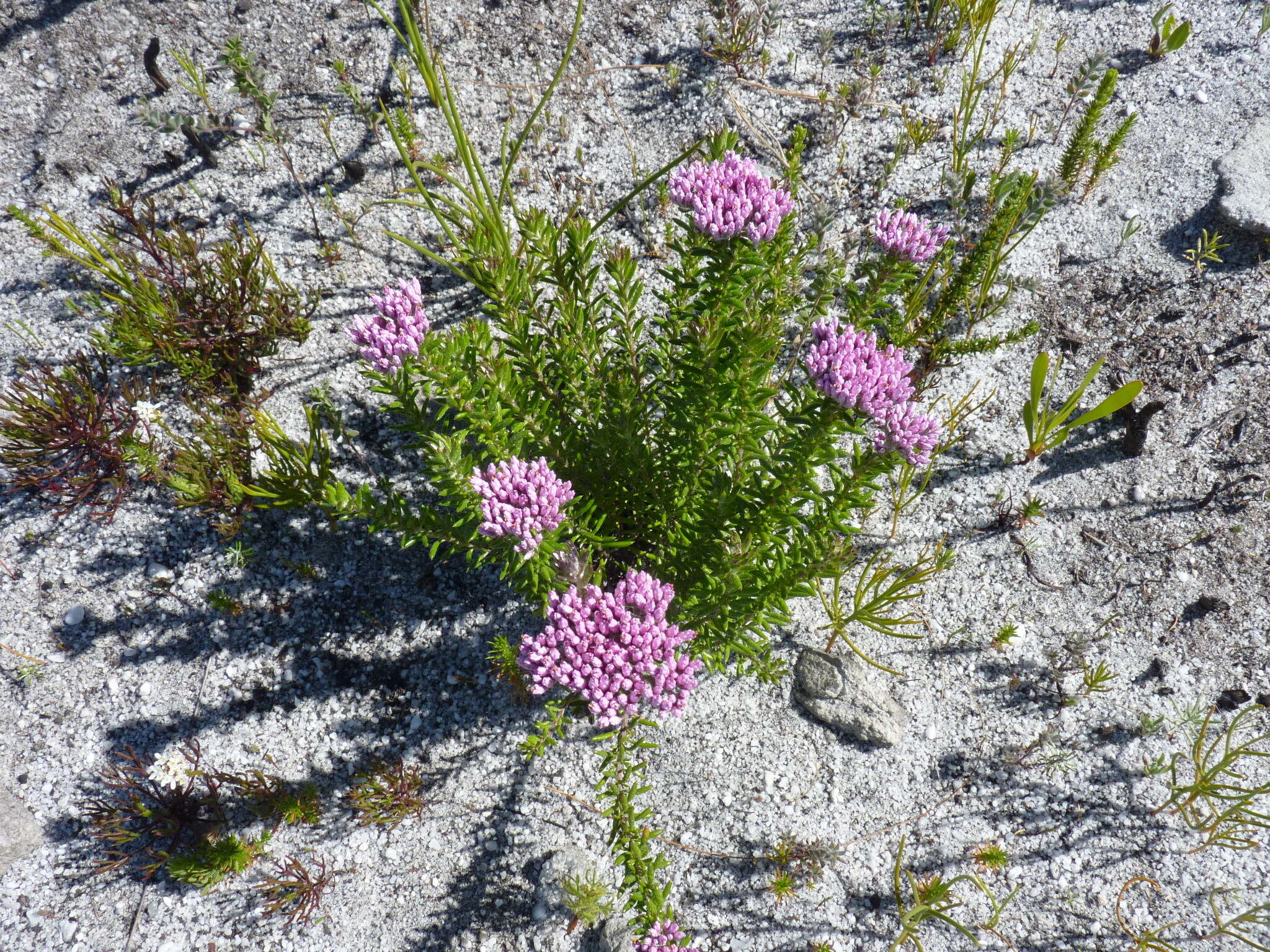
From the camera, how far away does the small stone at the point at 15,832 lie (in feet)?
13.0

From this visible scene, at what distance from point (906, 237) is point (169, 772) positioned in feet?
15.5

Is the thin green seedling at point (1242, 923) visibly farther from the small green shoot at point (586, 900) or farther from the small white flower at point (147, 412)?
the small white flower at point (147, 412)

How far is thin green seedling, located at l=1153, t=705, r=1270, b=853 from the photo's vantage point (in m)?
3.62

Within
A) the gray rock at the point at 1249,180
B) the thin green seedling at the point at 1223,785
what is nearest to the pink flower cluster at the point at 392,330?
the thin green seedling at the point at 1223,785

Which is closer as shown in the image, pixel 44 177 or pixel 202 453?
pixel 202 453

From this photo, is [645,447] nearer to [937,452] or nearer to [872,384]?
[872,384]

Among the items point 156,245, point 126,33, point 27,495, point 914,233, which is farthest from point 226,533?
point 126,33

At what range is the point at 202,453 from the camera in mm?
4445

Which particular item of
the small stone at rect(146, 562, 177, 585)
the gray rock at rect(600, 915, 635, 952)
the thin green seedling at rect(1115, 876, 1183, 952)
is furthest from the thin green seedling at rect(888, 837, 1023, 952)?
the small stone at rect(146, 562, 177, 585)

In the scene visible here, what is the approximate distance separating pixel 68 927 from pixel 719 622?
3.99m

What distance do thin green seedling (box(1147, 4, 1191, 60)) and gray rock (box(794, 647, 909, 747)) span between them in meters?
5.64

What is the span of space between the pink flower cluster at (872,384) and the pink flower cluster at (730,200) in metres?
0.50

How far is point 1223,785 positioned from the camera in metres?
3.53

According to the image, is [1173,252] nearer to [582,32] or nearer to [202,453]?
[582,32]
